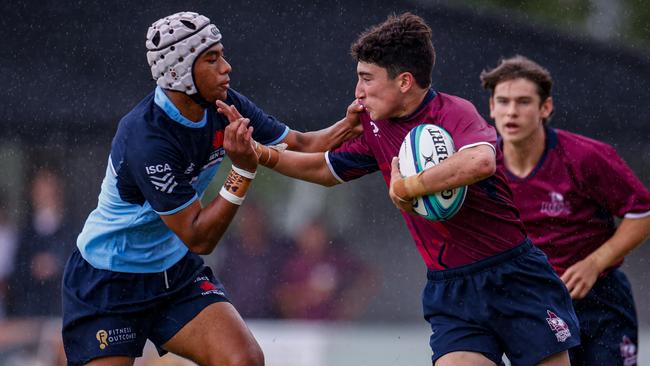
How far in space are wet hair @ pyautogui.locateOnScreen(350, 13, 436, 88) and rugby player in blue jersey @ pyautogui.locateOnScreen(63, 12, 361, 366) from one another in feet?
1.43

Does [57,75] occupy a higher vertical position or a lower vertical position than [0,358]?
higher

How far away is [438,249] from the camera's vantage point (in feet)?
14.7

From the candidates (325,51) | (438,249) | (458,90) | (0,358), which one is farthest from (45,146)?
(438,249)

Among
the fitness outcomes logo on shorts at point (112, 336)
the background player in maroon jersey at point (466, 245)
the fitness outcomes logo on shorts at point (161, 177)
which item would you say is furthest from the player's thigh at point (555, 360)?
the fitness outcomes logo on shorts at point (112, 336)

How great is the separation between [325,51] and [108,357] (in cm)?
356

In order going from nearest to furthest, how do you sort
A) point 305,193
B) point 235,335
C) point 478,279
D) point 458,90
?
point 478,279
point 235,335
point 458,90
point 305,193

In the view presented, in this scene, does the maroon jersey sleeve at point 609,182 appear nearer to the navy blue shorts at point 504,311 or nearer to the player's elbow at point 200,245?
the navy blue shorts at point 504,311

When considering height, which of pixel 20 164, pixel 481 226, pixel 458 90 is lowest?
pixel 20 164

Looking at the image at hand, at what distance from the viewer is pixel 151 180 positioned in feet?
14.7

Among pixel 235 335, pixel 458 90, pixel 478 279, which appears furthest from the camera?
pixel 458 90

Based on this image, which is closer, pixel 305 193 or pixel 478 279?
pixel 478 279

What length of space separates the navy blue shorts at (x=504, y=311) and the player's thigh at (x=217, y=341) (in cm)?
86

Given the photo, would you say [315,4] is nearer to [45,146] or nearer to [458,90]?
[458,90]

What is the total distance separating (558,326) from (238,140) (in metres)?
1.54
